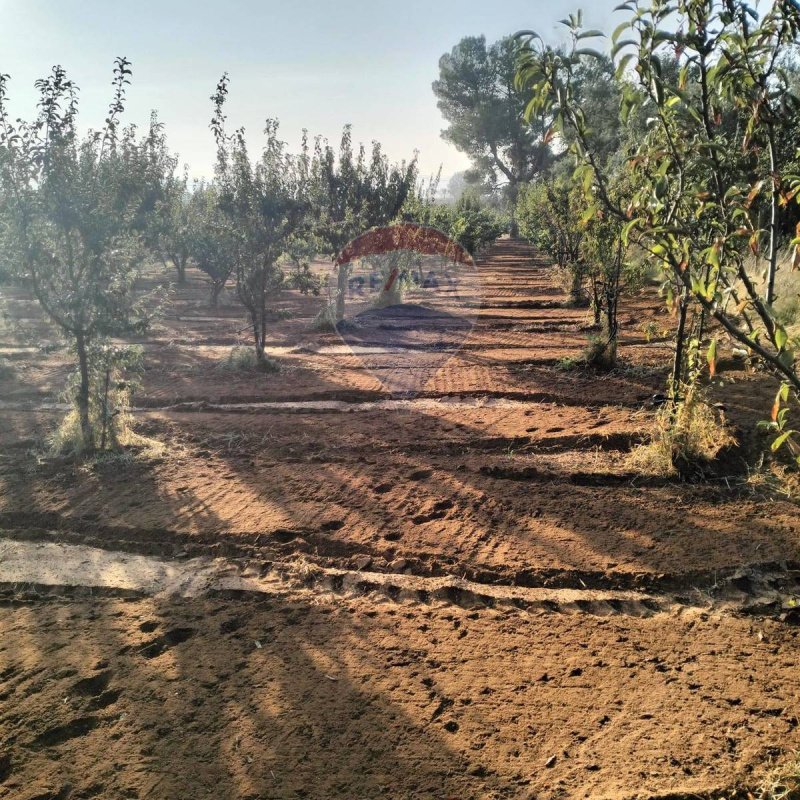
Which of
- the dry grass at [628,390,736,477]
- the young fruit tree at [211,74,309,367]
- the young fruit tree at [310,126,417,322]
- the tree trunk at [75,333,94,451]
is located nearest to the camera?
the dry grass at [628,390,736,477]

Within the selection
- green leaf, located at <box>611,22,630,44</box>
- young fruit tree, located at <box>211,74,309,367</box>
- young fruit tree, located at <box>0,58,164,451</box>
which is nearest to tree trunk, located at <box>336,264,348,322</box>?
young fruit tree, located at <box>211,74,309,367</box>

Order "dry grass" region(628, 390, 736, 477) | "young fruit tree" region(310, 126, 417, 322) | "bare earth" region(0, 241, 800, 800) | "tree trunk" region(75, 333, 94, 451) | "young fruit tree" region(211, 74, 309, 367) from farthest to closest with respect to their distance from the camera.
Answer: "young fruit tree" region(310, 126, 417, 322) < "young fruit tree" region(211, 74, 309, 367) < "tree trunk" region(75, 333, 94, 451) < "dry grass" region(628, 390, 736, 477) < "bare earth" region(0, 241, 800, 800)

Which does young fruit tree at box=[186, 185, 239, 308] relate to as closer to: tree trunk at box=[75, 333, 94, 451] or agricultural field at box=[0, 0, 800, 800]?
agricultural field at box=[0, 0, 800, 800]

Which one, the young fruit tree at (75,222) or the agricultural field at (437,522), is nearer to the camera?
the agricultural field at (437,522)

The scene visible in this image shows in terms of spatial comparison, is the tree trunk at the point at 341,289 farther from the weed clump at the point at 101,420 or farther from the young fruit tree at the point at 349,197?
the weed clump at the point at 101,420

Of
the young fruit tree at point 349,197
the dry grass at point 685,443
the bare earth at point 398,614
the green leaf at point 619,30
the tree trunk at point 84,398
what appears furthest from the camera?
the young fruit tree at point 349,197

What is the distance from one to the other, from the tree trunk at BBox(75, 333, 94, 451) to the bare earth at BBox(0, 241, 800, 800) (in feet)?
1.31

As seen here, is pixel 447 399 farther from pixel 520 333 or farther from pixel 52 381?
pixel 52 381

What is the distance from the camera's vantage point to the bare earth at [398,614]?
2559 millimetres

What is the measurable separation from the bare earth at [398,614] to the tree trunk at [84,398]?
1.31 feet

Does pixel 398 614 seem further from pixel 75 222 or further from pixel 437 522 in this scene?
pixel 75 222

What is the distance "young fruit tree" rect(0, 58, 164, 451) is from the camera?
5.82 metres

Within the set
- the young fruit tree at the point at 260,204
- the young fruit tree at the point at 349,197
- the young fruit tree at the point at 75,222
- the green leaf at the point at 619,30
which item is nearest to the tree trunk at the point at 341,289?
the young fruit tree at the point at 349,197

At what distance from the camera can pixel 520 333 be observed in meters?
12.5
